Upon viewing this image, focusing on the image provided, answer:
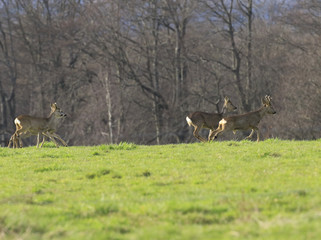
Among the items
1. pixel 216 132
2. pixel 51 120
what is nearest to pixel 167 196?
pixel 216 132

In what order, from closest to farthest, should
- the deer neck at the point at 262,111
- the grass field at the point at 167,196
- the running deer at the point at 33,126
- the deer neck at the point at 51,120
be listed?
the grass field at the point at 167,196
the deer neck at the point at 262,111
the running deer at the point at 33,126
the deer neck at the point at 51,120

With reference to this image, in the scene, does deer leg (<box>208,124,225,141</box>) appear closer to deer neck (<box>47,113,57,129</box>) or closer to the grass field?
the grass field

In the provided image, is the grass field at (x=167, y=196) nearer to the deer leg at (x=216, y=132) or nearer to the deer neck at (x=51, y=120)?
the deer leg at (x=216, y=132)

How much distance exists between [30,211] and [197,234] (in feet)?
9.14

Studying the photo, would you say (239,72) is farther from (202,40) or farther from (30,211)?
(30,211)

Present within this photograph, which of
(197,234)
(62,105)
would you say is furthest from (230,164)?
(62,105)

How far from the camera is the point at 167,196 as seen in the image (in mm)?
9125

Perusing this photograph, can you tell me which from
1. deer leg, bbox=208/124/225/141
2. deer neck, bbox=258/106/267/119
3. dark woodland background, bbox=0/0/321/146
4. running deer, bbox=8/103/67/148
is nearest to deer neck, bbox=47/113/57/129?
running deer, bbox=8/103/67/148

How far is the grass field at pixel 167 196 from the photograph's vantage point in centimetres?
684

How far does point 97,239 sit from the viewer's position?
657 cm

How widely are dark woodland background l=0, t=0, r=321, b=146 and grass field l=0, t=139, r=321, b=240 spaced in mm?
27109

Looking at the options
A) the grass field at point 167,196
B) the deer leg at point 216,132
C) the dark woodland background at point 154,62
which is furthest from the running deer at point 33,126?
the dark woodland background at point 154,62

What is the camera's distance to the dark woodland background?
1692 inches

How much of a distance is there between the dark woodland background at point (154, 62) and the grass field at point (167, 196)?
27109 millimetres
